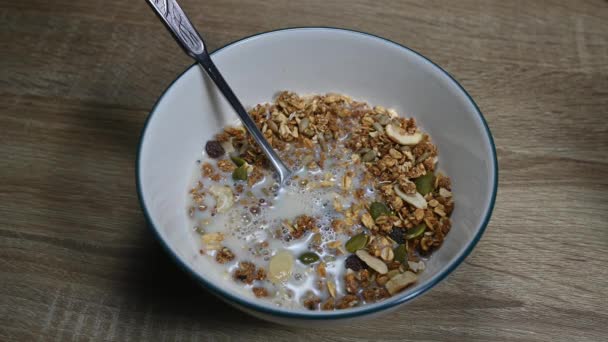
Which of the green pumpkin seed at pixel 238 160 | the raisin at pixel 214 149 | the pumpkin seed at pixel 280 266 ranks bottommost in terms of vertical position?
the pumpkin seed at pixel 280 266

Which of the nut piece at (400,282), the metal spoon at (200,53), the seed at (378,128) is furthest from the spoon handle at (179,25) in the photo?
the nut piece at (400,282)

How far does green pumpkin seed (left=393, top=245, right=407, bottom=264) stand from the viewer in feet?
2.23

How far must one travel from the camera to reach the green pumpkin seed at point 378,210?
72cm

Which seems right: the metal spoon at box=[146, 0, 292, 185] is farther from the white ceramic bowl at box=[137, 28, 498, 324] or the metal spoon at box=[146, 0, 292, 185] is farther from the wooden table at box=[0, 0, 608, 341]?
the wooden table at box=[0, 0, 608, 341]

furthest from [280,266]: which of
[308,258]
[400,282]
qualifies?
[400,282]

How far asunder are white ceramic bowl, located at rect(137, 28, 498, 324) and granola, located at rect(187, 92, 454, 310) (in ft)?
0.07

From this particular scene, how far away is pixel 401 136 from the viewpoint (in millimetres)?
793

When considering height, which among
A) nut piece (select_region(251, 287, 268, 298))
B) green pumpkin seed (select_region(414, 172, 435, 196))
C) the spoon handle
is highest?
the spoon handle

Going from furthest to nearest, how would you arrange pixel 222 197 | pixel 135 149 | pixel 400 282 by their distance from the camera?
pixel 135 149 < pixel 222 197 < pixel 400 282

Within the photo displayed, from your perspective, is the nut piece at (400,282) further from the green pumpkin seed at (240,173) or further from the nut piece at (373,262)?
the green pumpkin seed at (240,173)

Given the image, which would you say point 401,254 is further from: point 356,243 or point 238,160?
point 238,160

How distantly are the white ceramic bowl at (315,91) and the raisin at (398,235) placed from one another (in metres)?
0.05

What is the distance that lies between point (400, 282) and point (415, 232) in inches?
3.0

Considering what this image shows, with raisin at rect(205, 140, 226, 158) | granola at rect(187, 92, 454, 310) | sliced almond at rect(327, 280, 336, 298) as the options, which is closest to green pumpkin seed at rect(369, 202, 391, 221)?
granola at rect(187, 92, 454, 310)
